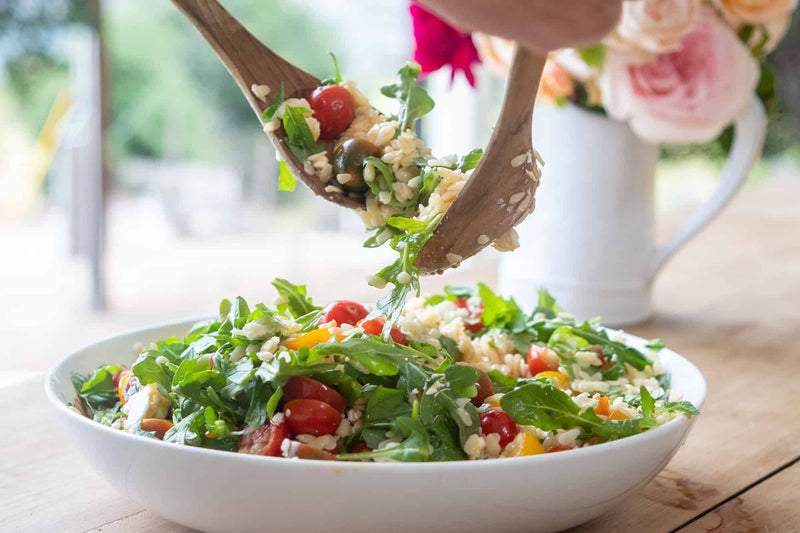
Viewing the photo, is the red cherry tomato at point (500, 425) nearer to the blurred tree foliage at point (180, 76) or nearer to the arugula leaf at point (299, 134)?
the arugula leaf at point (299, 134)

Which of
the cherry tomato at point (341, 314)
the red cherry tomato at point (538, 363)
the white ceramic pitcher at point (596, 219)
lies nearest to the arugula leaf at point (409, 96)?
the cherry tomato at point (341, 314)

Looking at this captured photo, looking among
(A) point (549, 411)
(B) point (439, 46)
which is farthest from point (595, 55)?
(A) point (549, 411)

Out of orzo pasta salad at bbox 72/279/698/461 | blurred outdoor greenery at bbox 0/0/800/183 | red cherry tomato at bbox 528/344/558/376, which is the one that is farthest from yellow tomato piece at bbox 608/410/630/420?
blurred outdoor greenery at bbox 0/0/800/183

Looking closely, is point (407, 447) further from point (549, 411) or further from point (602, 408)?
point (602, 408)

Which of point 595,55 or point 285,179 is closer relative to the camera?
point 285,179

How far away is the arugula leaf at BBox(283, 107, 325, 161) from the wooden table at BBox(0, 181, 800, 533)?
449mm

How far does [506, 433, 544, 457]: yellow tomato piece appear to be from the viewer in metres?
0.89

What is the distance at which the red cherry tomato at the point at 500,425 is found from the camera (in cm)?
92

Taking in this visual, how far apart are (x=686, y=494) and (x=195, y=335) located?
0.62 metres

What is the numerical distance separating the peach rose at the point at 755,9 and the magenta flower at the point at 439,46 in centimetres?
46

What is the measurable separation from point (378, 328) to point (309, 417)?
7.9 inches

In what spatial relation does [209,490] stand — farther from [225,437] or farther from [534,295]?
[534,295]

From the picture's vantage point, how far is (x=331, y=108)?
1.12 metres

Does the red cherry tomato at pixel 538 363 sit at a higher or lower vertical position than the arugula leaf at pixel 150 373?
lower
